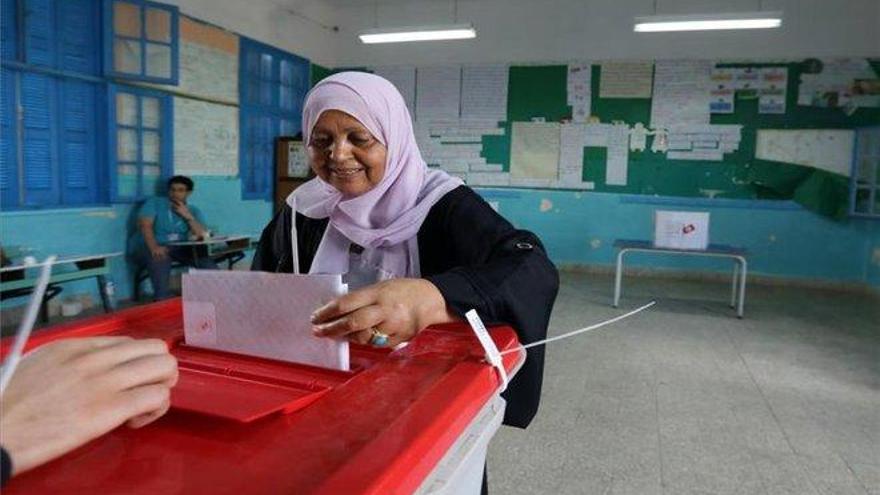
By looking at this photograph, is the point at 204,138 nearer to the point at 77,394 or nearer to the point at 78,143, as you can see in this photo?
the point at 78,143

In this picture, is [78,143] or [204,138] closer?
[78,143]

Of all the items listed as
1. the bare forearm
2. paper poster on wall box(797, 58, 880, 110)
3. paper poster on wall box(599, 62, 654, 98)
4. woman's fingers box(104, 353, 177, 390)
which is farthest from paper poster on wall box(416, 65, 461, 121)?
woman's fingers box(104, 353, 177, 390)

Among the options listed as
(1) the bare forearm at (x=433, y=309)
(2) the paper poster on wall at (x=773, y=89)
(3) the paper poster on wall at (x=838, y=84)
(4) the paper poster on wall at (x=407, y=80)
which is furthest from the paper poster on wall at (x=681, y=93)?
(1) the bare forearm at (x=433, y=309)

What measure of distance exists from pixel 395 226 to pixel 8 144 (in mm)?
3858

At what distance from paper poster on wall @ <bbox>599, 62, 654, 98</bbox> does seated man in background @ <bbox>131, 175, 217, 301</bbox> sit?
4181 mm

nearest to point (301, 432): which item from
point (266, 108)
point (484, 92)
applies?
point (266, 108)

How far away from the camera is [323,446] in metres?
0.45

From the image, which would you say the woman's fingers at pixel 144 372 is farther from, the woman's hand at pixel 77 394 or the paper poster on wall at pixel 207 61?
the paper poster on wall at pixel 207 61

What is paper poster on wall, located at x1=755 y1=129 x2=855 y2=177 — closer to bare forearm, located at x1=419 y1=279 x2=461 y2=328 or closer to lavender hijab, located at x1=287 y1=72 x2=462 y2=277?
lavender hijab, located at x1=287 y1=72 x2=462 y2=277

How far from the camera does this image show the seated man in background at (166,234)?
4406 mm

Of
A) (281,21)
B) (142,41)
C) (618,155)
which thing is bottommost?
(618,155)

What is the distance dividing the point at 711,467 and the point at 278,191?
5.12 m

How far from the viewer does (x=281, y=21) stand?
6246 millimetres

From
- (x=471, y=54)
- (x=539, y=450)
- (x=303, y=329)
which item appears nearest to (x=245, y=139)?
(x=471, y=54)
